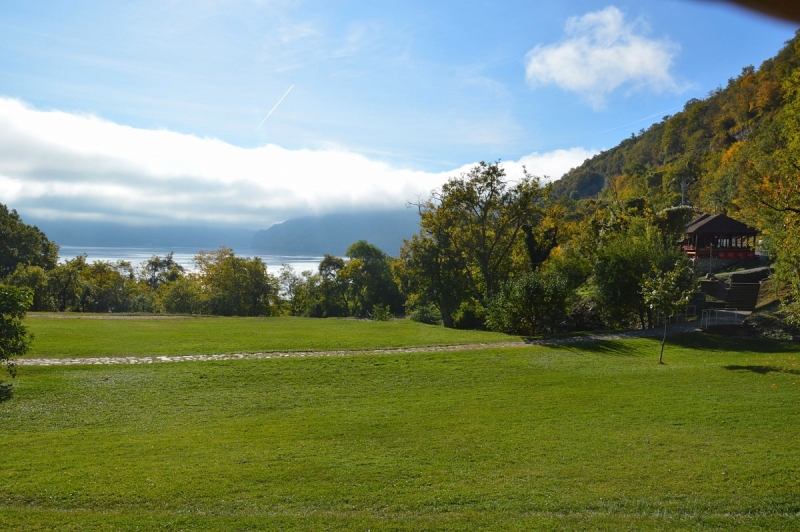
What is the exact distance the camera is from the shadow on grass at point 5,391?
15.1 metres

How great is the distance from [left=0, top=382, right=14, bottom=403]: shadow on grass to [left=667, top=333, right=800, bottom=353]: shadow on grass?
84.6 ft

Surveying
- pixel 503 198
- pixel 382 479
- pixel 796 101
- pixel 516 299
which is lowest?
pixel 382 479

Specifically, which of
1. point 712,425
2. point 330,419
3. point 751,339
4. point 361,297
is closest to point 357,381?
point 330,419

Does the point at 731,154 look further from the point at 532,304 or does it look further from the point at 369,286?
the point at 532,304

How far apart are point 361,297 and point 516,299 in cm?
3733

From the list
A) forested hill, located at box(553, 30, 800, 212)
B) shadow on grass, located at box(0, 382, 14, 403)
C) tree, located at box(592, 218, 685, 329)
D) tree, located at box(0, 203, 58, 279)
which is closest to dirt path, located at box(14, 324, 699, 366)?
tree, located at box(592, 218, 685, 329)

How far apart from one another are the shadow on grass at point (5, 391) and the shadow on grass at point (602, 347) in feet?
67.0

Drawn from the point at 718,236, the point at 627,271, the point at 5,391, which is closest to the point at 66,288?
the point at 5,391

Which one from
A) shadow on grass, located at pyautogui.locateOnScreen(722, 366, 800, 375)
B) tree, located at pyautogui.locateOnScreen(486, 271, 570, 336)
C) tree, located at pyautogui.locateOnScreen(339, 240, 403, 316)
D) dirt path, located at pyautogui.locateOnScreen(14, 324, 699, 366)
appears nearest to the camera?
shadow on grass, located at pyautogui.locateOnScreen(722, 366, 800, 375)

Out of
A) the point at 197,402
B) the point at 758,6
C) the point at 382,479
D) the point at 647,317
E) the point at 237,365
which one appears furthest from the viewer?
the point at 647,317

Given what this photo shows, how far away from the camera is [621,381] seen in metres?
17.8

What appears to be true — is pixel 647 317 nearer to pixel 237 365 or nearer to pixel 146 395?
pixel 237 365

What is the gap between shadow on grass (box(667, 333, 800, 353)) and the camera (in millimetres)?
23203

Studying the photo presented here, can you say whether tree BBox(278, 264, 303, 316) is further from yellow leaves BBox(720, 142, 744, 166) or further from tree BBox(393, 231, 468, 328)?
yellow leaves BBox(720, 142, 744, 166)
